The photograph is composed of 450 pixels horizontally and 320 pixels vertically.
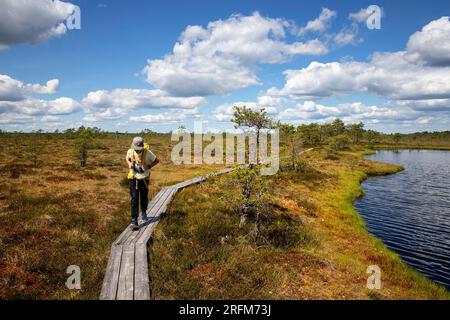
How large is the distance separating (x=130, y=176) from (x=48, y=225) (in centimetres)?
467

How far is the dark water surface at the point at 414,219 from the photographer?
17.2m

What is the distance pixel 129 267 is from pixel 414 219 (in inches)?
951

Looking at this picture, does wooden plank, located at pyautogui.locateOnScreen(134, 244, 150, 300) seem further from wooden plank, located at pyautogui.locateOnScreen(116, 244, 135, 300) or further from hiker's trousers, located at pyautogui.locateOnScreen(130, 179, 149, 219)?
hiker's trousers, located at pyautogui.locateOnScreen(130, 179, 149, 219)

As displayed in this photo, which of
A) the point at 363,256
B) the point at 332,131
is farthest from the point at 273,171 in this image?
the point at 332,131

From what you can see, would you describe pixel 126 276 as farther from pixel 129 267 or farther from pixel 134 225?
pixel 134 225

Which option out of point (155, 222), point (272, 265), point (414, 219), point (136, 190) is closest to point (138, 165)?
point (136, 190)

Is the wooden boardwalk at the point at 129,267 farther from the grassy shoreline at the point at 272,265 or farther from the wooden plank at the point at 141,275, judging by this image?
the grassy shoreline at the point at 272,265

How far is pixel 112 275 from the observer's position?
28.7 ft

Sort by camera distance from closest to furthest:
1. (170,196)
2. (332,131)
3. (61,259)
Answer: (61,259) < (170,196) < (332,131)

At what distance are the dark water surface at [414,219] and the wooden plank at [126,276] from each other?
14.5 meters

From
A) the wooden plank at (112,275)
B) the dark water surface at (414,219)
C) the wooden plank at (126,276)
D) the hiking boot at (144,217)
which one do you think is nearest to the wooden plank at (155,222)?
the hiking boot at (144,217)

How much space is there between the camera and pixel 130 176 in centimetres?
1177
